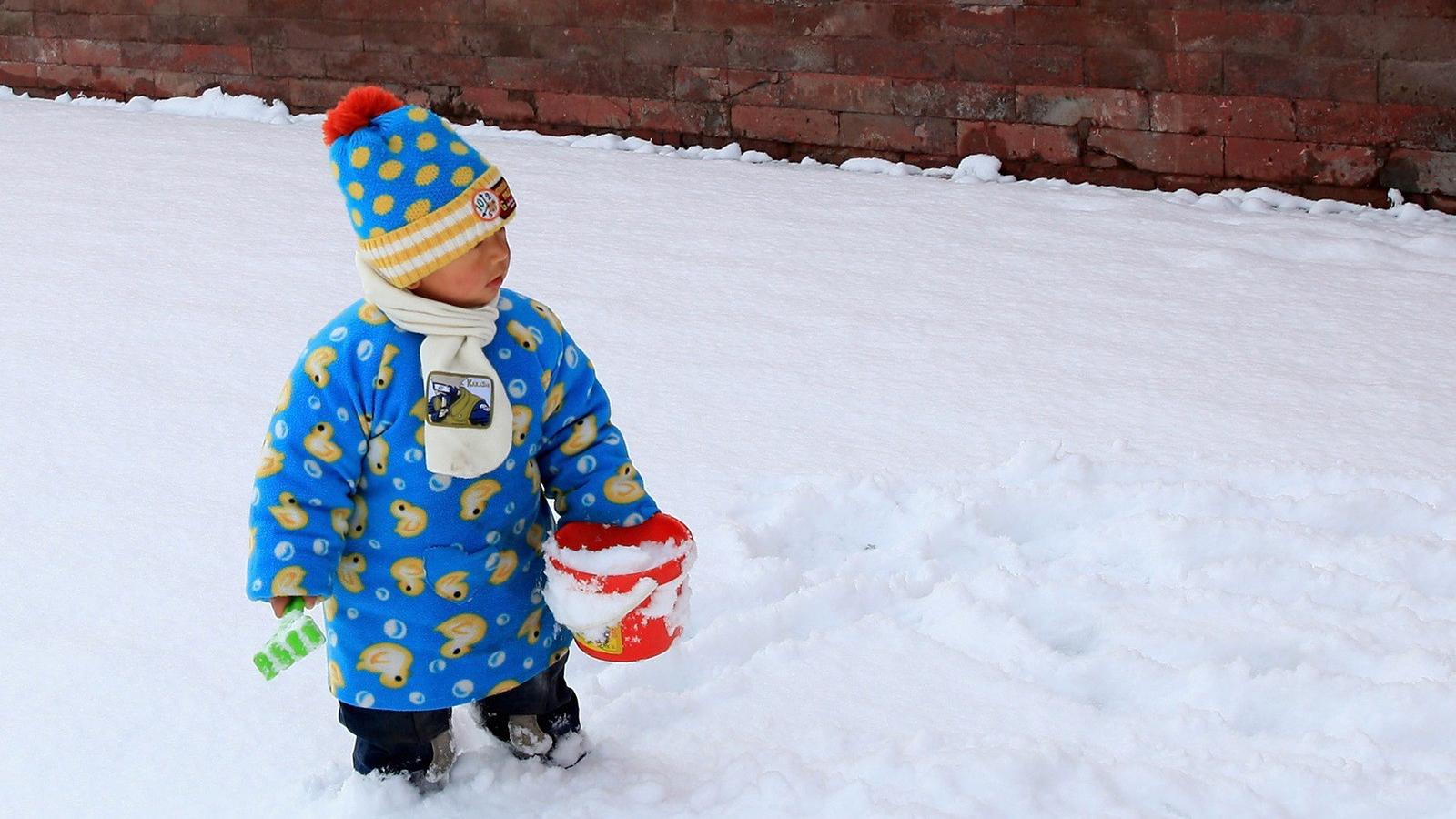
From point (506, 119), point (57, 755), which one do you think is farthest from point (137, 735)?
point (506, 119)

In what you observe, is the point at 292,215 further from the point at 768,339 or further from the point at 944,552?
the point at 944,552

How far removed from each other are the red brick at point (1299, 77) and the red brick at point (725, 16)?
1.74 m

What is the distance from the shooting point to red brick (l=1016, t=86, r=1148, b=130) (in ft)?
17.1

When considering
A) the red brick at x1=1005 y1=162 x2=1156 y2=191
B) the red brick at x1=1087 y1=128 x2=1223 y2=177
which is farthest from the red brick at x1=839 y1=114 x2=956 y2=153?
the red brick at x1=1087 y1=128 x2=1223 y2=177

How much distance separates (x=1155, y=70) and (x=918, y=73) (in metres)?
0.89

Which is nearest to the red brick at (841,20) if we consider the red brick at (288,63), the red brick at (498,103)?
the red brick at (498,103)

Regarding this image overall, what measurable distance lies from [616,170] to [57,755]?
4049mm

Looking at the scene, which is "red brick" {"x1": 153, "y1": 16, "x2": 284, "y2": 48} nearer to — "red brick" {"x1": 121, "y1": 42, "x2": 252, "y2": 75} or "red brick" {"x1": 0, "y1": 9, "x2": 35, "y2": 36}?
"red brick" {"x1": 121, "y1": 42, "x2": 252, "y2": 75}

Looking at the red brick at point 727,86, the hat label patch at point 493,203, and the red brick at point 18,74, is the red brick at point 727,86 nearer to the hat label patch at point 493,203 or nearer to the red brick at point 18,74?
the red brick at point 18,74

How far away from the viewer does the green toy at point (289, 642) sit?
160 cm

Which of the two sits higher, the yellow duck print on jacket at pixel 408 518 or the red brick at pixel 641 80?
the red brick at pixel 641 80

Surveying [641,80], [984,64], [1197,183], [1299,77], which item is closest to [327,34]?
[641,80]

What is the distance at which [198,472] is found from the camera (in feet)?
9.24

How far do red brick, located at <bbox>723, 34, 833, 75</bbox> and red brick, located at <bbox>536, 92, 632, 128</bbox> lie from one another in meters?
0.56
